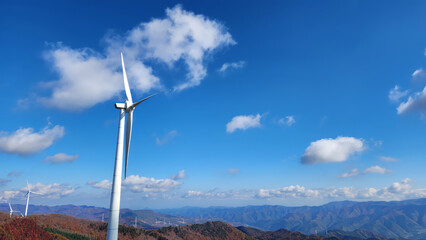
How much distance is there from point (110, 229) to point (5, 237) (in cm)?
12564

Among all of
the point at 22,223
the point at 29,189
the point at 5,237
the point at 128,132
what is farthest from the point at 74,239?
the point at 128,132

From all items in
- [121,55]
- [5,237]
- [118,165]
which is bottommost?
[5,237]

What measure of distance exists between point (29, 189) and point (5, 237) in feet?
153

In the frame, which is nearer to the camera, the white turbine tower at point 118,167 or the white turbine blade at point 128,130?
the white turbine tower at point 118,167

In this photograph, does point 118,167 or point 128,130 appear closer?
point 118,167

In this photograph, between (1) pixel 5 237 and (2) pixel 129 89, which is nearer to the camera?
(2) pixel 129 89

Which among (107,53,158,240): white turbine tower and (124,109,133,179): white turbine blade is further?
(124,109,133,179): white turbine blade

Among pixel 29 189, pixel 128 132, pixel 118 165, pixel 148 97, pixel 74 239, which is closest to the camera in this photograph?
pixel 118 165

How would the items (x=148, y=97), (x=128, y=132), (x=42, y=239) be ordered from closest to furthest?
(x=148, y=97) < (x=128, y=132) < (x=42, y=239)

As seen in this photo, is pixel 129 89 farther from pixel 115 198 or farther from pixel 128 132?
pixel 115 198

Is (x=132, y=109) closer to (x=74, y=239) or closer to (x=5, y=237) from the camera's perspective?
(x=5, y=237)

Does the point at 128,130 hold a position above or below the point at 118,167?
above

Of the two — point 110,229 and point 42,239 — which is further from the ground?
point 110,229

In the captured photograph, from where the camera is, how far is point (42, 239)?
143875 mm
